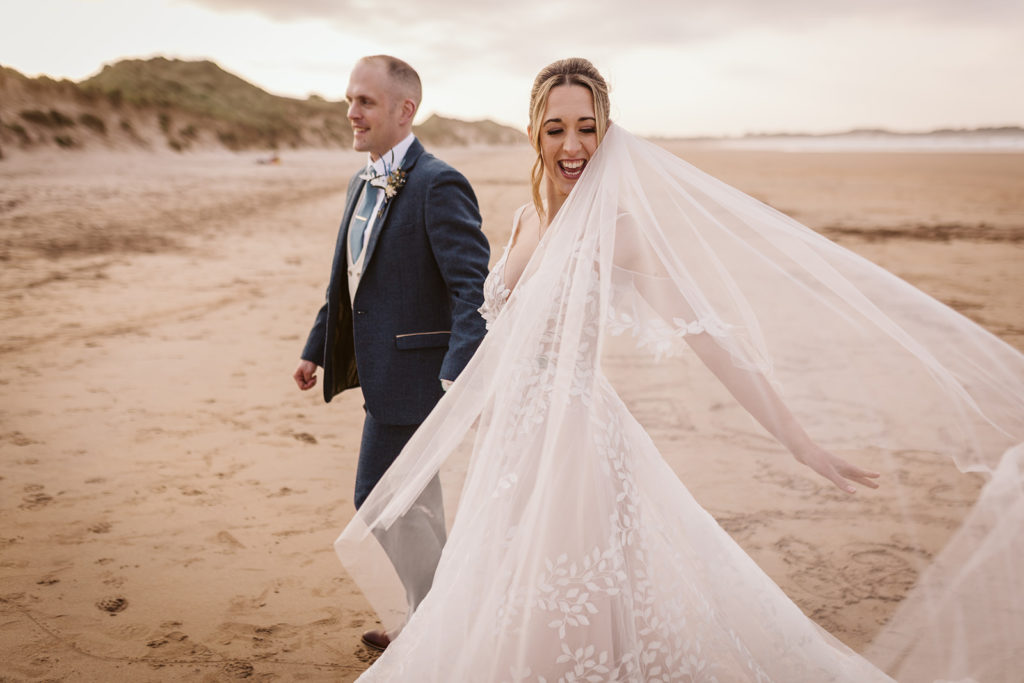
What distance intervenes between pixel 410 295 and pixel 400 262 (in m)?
0.12

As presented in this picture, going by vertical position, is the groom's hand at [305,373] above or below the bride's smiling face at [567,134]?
below

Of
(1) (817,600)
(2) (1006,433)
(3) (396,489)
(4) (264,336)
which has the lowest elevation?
(1) (817,600)

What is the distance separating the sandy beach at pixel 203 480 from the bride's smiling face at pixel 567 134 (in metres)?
1.24

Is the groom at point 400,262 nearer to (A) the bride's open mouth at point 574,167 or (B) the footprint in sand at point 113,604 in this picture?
(A) the bride's open mouth at point 574,167

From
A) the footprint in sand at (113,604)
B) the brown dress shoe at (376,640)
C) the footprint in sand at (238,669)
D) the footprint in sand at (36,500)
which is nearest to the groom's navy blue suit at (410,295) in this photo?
the brown dress shoe at (376,640)

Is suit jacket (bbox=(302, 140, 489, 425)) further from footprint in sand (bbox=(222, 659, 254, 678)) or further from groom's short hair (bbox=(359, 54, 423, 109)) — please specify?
footprint in sand (bbox=(222, 659, 254, 678))

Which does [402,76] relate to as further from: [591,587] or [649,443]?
[591,587]

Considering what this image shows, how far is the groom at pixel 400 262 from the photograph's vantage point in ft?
8.52

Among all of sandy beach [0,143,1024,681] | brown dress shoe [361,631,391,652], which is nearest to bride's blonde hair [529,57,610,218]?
sandy beach [0,143,1024,681]

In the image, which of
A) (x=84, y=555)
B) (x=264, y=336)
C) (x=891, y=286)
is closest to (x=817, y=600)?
(x=891, y=286)

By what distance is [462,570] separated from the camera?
1960mm

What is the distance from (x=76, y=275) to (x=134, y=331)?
2942mm

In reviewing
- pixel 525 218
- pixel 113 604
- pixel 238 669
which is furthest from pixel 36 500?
pixel 525 218

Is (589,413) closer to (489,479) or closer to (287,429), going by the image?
(489,479)
